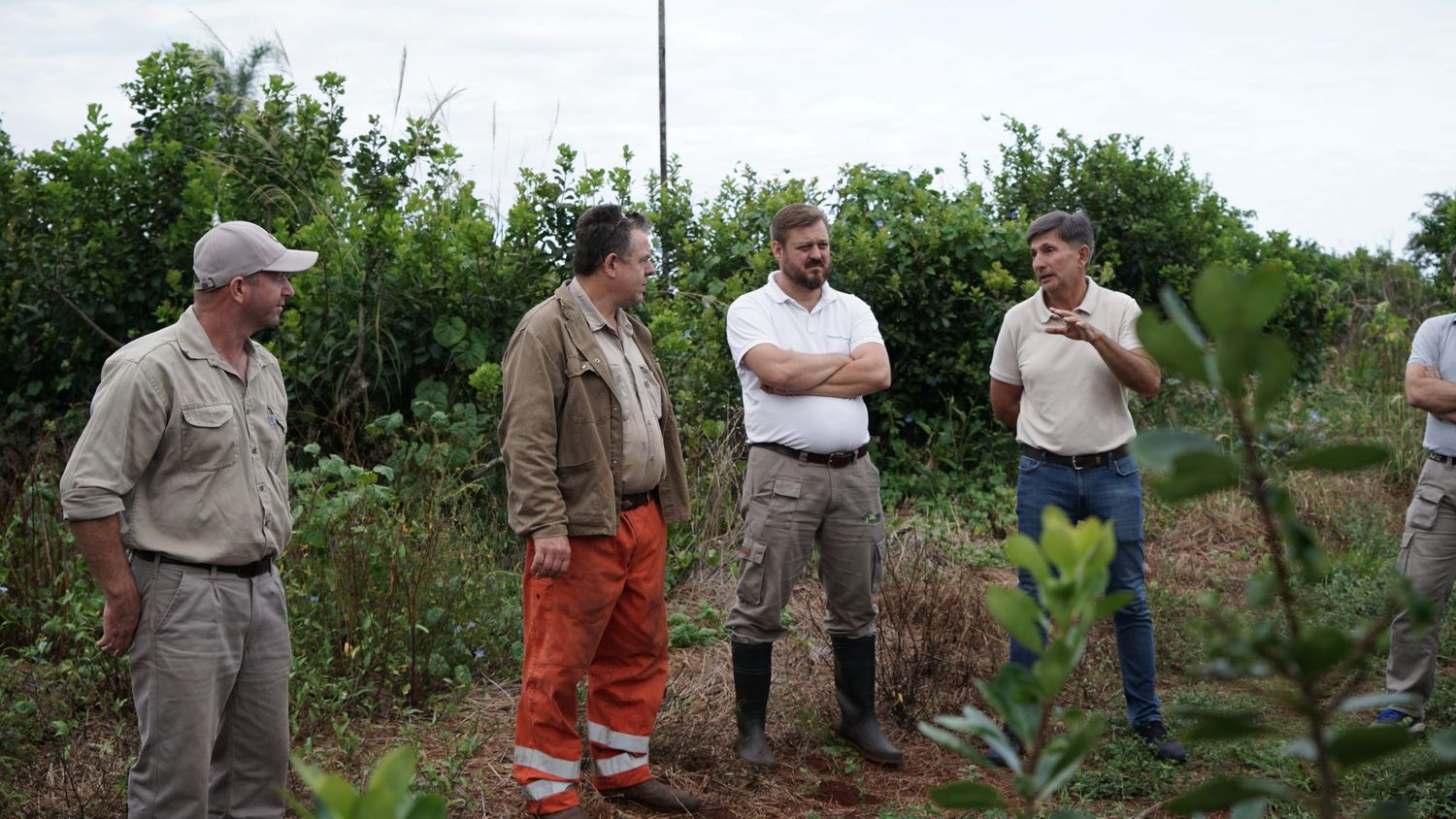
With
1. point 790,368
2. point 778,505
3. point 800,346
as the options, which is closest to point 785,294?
point 800,346

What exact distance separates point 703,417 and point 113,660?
3872 millimetres

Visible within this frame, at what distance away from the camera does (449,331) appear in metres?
7.34

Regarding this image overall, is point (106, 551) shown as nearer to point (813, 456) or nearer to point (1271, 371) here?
point (813, 456)

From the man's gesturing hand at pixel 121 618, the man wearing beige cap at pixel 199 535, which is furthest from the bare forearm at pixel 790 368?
the man's gesturing hand at pixel 121 618

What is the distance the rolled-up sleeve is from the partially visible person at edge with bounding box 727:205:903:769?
236cm

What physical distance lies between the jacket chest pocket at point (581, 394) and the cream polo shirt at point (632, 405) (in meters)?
0.07

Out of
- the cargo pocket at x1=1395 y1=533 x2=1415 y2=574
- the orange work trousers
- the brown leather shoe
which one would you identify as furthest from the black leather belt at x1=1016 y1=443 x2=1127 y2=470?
the brown leather shoe

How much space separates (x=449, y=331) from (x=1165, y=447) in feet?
22.6

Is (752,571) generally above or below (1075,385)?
below

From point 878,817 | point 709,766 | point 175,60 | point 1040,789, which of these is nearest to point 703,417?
point 709,766

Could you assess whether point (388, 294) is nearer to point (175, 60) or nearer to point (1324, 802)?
point (175, 60)

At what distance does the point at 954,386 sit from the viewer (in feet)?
30.0

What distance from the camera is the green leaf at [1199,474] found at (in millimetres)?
716

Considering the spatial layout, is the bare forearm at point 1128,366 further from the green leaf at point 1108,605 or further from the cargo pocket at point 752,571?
the green leaf at point 1108,605
